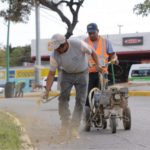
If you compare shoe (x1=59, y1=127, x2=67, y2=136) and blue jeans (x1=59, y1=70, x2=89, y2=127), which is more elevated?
blue jeans (x1=59, y1=70, x2=89, y2=127)

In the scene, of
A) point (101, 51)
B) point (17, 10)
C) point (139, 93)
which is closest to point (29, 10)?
point (17, 10)

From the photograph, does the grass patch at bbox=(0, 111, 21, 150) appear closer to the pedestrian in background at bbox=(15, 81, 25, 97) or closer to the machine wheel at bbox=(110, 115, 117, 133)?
the machine wheel at bbox=(110, 115, 117, 133)

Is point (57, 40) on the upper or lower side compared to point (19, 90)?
upper

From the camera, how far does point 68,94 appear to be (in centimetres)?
895

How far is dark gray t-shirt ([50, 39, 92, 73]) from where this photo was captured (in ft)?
28.3

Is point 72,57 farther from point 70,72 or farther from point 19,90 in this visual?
point 19,90

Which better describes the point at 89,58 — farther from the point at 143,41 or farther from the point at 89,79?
the point at 143,41

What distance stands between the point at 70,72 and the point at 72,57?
0.34m

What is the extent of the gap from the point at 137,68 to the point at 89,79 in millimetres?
31257

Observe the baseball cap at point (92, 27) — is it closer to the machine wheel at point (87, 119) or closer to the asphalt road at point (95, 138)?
the machine wheel at point (87, 119)

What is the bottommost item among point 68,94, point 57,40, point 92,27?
point 68,94

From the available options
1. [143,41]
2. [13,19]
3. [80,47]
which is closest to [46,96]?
[80,47]

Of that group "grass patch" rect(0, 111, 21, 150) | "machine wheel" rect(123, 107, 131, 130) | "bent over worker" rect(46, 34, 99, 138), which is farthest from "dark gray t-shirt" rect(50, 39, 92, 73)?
"machine wheel" rect(123, 107, 131, 130)

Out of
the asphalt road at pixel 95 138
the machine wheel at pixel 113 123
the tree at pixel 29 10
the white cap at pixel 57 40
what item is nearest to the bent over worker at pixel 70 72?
the white cap at pixel 57 40
